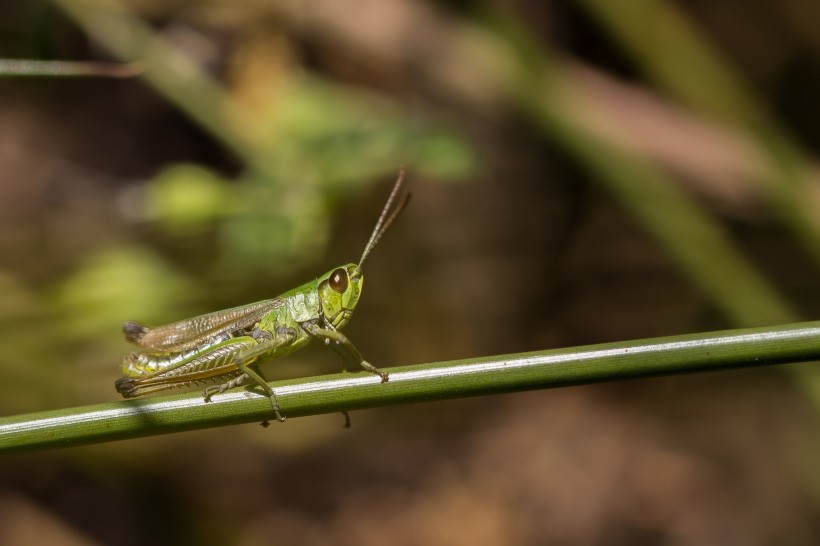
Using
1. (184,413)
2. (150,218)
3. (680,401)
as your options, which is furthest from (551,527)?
(184,413)

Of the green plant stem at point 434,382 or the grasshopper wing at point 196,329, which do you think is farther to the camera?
the grasshopper wing at point 196,329

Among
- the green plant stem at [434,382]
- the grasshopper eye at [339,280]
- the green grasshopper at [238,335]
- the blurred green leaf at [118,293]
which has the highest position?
the blurred green leaf at [118,293]

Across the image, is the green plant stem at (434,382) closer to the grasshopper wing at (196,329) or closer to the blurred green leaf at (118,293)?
the grasshopper wing at (196,329)

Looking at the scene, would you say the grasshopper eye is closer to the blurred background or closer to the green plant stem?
the blurred background

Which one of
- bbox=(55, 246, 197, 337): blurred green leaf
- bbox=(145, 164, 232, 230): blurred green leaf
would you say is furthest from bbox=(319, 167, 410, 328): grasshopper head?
bbox=(55, 246, 197, 337): blurred green leaf

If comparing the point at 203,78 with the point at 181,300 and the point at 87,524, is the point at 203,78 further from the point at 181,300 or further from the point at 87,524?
the point at 87,524

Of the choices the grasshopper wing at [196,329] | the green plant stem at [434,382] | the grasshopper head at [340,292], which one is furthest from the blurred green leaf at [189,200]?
the green plant stem at [434,382]

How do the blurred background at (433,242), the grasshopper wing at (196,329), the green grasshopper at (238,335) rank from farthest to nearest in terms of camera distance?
the blurred background at (433,242) → the grasshopper wing at (196,329) → the green grasshopper at (238,335)
